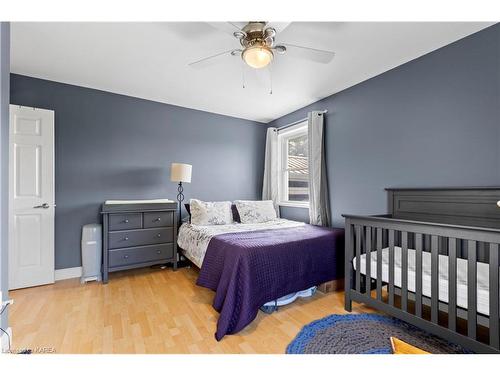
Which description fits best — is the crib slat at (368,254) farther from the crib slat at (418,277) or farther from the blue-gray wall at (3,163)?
the blue-gray wall at (3,163)

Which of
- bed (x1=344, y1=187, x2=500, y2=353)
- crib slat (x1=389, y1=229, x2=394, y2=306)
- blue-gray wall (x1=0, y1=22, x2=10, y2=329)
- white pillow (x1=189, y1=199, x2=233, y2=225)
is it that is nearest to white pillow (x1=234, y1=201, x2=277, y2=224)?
white pillow (x1=189, y1=199, x2=233, y2=225)

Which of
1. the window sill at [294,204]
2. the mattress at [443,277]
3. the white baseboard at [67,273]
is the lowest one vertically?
the white baseboard at [67,273]

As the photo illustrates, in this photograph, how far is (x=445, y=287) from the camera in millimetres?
1455

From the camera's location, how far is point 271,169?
396 cm

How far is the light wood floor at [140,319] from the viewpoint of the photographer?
1541mm

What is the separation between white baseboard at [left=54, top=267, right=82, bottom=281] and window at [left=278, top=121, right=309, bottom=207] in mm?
2977

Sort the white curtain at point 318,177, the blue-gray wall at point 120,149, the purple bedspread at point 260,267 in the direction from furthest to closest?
the white curtain at point 318,177 → the blue-gray wall at point 120,149 → the purple bedspread at point 260,267

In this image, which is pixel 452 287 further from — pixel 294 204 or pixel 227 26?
pixel 294 204

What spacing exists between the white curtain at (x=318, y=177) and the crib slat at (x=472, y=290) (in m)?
1.79

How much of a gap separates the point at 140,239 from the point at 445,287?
2.88 meters

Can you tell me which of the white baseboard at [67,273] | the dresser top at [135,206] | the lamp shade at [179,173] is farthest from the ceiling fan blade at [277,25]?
the white baseboard at [67,273]

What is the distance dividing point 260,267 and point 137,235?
5.58ft

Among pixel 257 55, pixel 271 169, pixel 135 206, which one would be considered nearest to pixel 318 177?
pixel 271 169

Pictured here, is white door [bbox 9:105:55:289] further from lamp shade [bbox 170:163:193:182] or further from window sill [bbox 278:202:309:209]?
window sill [bbox 278:202:309:209]
